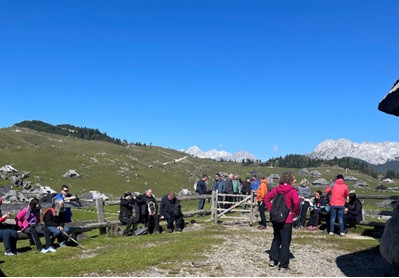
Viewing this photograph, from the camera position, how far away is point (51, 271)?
501 inches

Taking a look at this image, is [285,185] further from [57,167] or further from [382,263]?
[57,167]

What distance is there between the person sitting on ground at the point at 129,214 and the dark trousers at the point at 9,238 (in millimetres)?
5970

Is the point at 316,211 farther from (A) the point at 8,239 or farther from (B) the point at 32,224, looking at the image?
(A) the point at 8,239

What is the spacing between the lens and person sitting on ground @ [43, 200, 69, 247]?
16675 millimetres

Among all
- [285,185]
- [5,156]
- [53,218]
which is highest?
[5,156]

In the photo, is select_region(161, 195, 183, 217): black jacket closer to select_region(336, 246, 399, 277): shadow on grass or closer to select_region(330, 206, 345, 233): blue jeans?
select_region(330, 206, 345, 233): blue jeans

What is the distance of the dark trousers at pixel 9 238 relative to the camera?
15484mm

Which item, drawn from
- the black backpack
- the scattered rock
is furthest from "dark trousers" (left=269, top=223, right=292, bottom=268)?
the scattered rock

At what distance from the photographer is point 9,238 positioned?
15.6m

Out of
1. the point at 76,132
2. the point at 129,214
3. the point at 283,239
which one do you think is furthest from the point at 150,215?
the point at 76,132

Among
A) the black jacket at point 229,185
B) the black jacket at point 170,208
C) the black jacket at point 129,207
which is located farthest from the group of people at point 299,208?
the black jacket at point 129,207

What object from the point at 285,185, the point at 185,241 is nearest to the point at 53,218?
the point at 185,241

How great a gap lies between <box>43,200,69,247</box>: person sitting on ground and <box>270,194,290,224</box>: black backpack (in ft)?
28.8

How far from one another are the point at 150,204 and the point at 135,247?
211 inches
